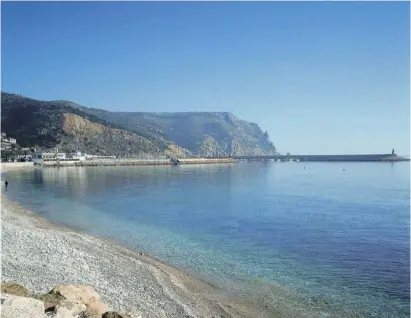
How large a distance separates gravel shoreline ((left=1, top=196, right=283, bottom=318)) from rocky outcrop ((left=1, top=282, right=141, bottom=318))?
2417 mm

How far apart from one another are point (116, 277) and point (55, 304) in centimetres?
667

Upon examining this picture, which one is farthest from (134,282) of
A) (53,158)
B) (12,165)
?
(53,158)

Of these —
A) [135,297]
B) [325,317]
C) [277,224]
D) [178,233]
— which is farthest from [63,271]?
[277,224]

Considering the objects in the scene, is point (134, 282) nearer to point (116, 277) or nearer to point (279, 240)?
point (116, 277)

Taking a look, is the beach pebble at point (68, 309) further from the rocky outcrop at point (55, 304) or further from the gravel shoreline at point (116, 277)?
the gravel shoreline at point (116, 277)

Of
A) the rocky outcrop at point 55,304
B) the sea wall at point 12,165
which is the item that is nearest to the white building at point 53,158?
the sea wall at point 12,165

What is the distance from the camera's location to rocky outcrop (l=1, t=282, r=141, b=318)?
7035 millimetres

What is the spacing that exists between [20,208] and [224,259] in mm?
25315

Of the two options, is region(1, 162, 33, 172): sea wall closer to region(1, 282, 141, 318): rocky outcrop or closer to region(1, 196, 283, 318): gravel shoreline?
region(1, 196, 283, 318): gravel shoreline

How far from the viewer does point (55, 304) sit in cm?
852

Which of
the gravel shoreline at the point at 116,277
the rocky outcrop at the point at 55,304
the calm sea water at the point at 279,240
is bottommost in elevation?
the calm sea water at the point at 279,240

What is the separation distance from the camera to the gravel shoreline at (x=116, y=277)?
12.6 meters

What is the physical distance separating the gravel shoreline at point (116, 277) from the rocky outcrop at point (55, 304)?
7.93ft

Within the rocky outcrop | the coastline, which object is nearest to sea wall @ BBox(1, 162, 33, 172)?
the coastline
